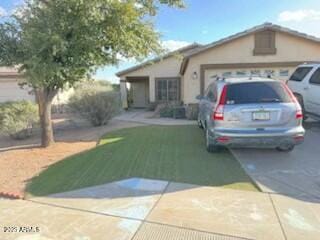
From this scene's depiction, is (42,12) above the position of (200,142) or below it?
above

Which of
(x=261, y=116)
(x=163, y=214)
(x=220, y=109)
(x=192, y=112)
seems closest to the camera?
(x=163, y=214)

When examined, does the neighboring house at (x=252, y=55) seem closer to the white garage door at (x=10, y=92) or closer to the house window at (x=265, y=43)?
the house window at (x=265, y=43)

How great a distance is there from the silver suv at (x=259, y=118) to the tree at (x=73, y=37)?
10.1 ft

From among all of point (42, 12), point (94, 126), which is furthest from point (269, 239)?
point (94, 126)

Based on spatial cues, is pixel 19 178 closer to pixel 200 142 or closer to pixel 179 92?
pixel 200 142

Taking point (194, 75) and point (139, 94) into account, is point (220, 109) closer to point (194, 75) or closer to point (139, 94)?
point (194, 75)

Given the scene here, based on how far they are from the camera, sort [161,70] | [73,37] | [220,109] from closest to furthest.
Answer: [220,109] < [73,37] < [161,70]

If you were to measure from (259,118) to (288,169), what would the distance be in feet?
4.04

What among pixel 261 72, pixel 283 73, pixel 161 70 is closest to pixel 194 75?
pixel 261 72

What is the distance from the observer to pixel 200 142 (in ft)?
30.9

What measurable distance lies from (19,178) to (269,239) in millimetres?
5140

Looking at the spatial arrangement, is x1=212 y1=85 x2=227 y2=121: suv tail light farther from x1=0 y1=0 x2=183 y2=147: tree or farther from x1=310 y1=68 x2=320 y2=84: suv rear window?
x1=310 y1=68 x2=320 y2=84: suv rear window

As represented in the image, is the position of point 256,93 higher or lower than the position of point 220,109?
→ higher

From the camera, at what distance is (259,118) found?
6.88m
